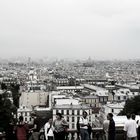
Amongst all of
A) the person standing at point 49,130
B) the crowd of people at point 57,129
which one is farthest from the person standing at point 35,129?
the person standing at point 49,130

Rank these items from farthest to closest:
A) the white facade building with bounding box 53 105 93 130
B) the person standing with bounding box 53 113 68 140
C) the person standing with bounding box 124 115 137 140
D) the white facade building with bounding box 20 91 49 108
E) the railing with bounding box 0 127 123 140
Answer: the white facade building with bounding box 20 91 49 108
the white facade building with bounding box 53 105 93 130
the railing with bounding box 0 127 123 140
the person standing with bounding box 124 115 137 140
the person standing with bounding box 53 113 68 140

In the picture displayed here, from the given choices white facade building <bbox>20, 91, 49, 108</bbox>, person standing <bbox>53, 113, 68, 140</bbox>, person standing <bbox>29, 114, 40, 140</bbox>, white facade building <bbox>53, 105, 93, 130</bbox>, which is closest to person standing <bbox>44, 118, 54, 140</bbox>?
person standing <bbox>29, 114, 40, 140</bbox>

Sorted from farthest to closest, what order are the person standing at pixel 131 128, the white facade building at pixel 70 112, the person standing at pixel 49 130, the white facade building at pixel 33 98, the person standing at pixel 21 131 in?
the white facade building at pixel 33 98, the white facade building at pixel 70 112, the person standing at pixel 49 130, the person standing at pixel 131 128, the person standing at pixel 21 131

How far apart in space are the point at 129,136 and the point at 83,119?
4.03ft

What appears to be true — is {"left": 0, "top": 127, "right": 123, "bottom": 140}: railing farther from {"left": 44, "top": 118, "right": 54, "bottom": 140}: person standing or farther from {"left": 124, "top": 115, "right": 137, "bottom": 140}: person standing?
{"left": 124, "top": 115, "right": 137, "bottom": 140}: person standing

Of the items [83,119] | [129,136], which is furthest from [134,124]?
[83,119]

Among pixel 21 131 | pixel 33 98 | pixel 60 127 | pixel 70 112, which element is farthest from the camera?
pixel 33 98

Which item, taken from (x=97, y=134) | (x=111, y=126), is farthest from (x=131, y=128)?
(x=97, y=134)

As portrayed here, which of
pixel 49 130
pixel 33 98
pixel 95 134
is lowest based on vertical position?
pixel 33 98

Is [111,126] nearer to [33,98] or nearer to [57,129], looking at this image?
[57,129]

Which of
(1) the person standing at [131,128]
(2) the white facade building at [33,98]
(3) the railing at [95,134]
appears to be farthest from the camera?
(2) the white facade building at [33,98]

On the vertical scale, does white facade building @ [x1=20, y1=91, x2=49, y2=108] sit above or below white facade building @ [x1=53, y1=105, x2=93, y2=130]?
below

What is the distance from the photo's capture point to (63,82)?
127 meters

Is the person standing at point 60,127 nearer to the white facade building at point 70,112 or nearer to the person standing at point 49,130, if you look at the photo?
the person standing at point 49,130
